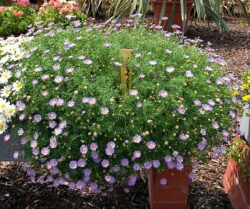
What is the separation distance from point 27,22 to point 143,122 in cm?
401

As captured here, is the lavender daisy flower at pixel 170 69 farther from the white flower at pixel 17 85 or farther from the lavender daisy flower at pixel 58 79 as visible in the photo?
the white flower at pixel 17 85

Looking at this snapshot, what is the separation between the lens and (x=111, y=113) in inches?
74.9

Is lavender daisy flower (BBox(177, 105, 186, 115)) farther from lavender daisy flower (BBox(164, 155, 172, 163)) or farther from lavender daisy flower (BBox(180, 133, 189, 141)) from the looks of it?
lavender daisy flower (BBox(164, 155, 172, 163))

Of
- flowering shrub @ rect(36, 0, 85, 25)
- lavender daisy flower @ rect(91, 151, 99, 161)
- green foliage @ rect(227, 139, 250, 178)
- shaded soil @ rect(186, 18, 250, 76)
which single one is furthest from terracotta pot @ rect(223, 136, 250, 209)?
flowering shrub @ rect(36, 0, 85, 25)

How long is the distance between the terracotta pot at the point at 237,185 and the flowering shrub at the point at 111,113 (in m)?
0.37

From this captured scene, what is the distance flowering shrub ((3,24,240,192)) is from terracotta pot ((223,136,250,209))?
37 centimetres

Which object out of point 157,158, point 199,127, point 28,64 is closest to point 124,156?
point 157,158

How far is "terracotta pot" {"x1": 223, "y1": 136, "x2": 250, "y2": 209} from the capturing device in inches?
89.1

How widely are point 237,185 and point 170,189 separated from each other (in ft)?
1.48

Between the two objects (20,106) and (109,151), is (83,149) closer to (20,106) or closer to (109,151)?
(109,151)

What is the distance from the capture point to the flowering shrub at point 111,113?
1.89m

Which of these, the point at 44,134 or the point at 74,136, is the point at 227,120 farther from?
the point at 44,134

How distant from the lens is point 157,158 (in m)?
1.92

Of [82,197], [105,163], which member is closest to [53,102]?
[105,163]
